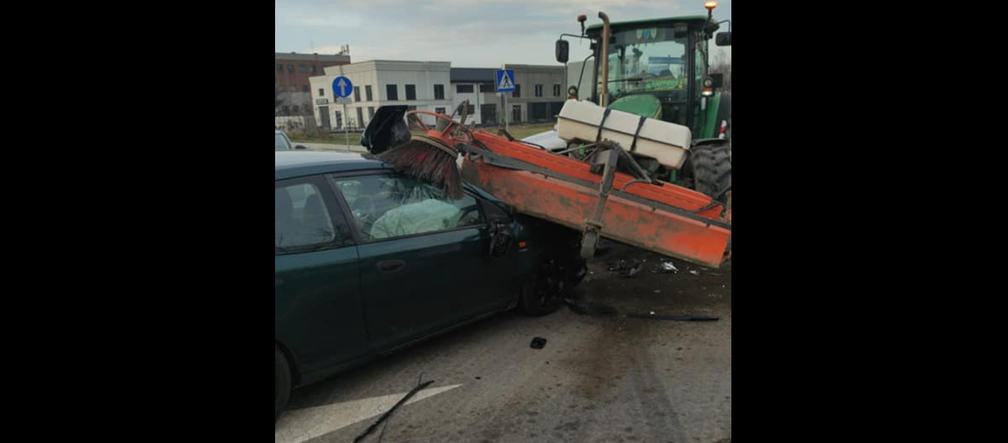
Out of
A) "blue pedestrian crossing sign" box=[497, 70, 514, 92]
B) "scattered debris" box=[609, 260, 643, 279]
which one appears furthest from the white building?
"scattered debris" box=[609, 260, 643, 279]

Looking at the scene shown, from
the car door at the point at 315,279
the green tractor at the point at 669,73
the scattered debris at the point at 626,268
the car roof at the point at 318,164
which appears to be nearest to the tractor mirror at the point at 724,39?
the green tractor at the point at 669,73

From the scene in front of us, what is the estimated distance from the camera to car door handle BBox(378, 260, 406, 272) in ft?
10.9

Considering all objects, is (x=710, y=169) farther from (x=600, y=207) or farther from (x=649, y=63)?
(x=600, y=207)

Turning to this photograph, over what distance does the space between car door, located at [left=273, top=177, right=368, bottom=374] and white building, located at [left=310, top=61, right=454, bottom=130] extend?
42973mm

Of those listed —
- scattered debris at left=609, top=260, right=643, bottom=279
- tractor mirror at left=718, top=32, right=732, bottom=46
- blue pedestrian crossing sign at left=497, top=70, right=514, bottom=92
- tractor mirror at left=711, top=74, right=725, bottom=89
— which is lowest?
scattered debris at left=609, top=260, right=643, bottom=279

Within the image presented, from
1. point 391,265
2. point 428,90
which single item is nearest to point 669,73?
point 391,265

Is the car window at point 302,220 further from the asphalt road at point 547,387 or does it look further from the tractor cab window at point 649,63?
the tractor cab window at point 649,63

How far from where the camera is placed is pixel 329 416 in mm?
3215

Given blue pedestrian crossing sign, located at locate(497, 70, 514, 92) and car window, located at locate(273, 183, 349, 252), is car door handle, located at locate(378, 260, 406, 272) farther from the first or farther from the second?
blue pedestrian crossing sign, located at locate(497, 70, 514, 92)

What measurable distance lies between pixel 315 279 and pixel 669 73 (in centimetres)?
594
